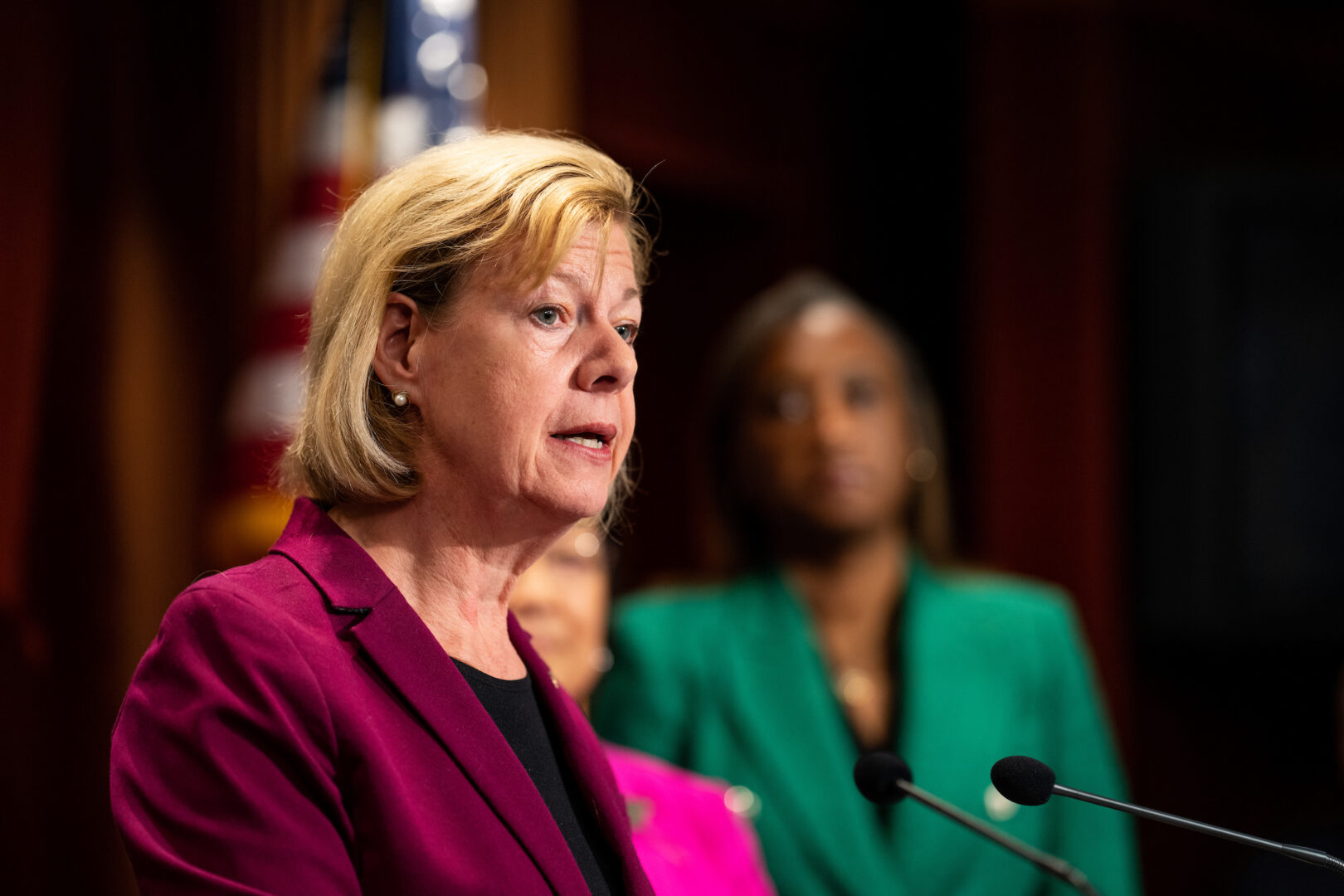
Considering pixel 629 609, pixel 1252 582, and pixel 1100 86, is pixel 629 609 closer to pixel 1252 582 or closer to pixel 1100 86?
pixel 1252 582

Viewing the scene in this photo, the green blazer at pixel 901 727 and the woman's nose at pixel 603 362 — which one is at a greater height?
the woman's nose at pixel 603 362

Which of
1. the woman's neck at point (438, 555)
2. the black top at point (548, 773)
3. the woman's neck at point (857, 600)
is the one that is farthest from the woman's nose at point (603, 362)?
the woman's neck at point (857, 600)

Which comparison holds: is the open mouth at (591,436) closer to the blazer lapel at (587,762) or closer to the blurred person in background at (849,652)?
the blazer lapel at (587,762)

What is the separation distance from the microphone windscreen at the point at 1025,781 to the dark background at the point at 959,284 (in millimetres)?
1458

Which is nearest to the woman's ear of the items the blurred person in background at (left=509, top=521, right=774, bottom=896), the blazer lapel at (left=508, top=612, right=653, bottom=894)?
the blazer lapel at (left=508, top=612, right=653, bottom=894)

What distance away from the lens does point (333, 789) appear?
85cm

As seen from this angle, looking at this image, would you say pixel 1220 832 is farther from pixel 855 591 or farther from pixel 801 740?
pixel 855 591

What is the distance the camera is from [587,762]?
3.45 feet

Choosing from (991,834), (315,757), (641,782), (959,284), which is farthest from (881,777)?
(959,284)

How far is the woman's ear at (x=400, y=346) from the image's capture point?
39.1 inches

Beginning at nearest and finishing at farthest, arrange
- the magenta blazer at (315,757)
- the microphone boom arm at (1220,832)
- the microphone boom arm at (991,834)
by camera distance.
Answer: the magenta blazer at (315,757)
the microphone boom arm at (1220,832)
the microphone boom arm at (991,834)

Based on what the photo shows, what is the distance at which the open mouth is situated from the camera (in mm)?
990

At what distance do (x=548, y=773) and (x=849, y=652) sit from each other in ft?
4.79

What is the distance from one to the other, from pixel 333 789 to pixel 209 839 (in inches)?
3.0
